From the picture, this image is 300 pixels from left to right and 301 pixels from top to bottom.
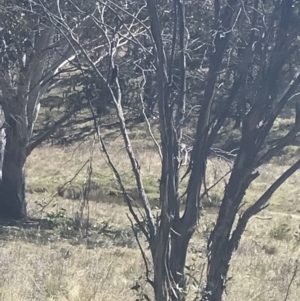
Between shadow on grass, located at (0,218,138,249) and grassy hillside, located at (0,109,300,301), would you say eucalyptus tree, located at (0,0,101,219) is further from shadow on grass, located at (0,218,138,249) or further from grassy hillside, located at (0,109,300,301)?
grassy hillside, located at (0,109,300,301)

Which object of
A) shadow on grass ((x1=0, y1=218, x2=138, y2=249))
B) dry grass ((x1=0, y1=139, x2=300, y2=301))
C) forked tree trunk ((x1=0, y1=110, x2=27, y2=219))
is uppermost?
forked tree trunk ((x1=0, y1=110, x2=27, y2=219))

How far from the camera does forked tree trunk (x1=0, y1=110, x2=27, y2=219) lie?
12.0 meters

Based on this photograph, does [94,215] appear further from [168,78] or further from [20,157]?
[168,78]

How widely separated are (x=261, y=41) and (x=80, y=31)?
683 centimetres

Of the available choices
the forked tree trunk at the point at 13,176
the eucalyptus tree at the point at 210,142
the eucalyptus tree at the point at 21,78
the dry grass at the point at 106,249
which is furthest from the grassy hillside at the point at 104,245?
the eucalyptus tree at the point at 21,78

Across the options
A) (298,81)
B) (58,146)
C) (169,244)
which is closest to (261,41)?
(298,81)

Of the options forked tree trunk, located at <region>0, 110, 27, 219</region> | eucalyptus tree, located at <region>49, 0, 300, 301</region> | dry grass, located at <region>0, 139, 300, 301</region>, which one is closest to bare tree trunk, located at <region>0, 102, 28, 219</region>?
forked tree trunk, located at <region>0, 110, 27, 219</region>

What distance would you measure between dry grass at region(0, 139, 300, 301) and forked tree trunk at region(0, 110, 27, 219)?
2.20 ft

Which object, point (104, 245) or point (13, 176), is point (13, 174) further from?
point (104, 245)

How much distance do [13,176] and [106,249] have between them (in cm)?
340

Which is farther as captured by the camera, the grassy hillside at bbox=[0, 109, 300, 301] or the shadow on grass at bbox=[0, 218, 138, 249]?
the shadow on grass at bbox=[0, 218, 138, 249]

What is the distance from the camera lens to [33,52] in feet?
36.3

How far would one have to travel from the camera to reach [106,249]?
31.3 ft

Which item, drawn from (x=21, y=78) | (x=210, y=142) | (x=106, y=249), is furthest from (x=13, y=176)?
(x=210, y=142)
